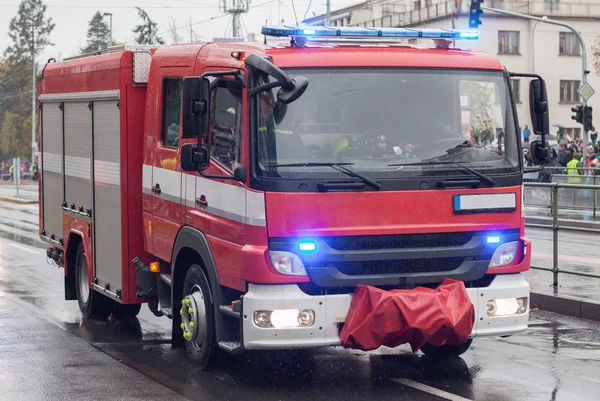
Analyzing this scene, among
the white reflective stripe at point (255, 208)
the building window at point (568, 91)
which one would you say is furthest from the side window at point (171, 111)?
the building window at point (568, 91)

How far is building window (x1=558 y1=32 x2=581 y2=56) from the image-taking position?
74.6 m

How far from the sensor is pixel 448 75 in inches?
324

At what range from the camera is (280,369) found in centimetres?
884

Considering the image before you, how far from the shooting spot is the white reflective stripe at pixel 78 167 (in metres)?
10.9

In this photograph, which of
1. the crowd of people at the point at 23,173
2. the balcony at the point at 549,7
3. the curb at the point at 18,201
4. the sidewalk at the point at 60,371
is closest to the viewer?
the sidewalk at the point at 60,371

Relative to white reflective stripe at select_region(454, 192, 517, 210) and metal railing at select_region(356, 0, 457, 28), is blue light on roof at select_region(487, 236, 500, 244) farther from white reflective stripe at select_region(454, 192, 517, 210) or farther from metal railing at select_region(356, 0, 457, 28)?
metal railing at select_region(356, 0, 457, 28)

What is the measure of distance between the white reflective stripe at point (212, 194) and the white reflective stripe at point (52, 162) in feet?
8.39

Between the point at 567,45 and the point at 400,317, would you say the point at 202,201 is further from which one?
the point at 567,45

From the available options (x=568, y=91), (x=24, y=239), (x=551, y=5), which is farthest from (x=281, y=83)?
(x=551, y=5)

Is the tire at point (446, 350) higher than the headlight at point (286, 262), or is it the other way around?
the headlight at point (286, 262)

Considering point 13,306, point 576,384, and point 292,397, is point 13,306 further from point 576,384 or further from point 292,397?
point 576,384

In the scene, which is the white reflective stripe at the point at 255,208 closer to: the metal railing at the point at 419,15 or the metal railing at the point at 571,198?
the metal railing at the point at 571,198

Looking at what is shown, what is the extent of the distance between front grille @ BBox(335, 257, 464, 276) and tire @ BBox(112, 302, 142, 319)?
4.52m

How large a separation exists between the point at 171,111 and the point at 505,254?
9.54ft
